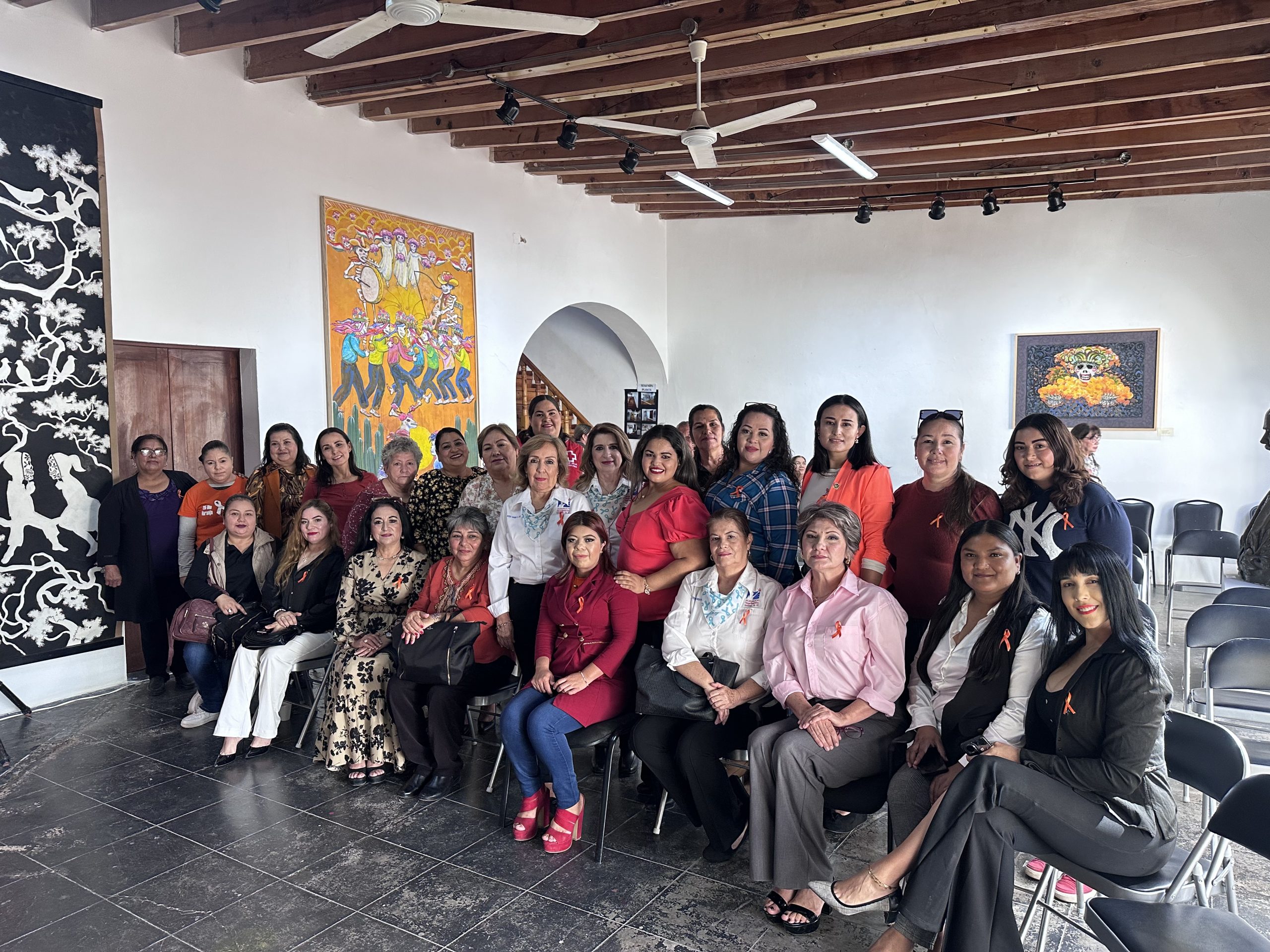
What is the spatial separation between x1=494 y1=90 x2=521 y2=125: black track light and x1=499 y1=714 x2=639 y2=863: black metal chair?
3897mm

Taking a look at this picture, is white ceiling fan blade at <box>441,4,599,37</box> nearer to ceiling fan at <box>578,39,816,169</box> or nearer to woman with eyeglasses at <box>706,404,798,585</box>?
ceiling fan at <box>578,39,816,169</box>

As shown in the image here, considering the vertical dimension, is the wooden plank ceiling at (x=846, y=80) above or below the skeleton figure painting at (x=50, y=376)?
above

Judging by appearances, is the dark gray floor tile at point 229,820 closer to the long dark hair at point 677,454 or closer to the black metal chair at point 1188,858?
the long dark hair at point 677,454

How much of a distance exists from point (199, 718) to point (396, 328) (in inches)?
129

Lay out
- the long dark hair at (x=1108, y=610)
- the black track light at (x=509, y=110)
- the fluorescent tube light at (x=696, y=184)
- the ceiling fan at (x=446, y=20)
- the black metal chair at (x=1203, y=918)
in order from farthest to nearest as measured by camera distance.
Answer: the fluorescent tube light at (x=696, y=184) → the black track light at (x=509, y=110) → the ceiling fan at (x=446, y=20) → the long dark hair at (x=1108, y=610) → the black metal chair at (x=1203, y=918)

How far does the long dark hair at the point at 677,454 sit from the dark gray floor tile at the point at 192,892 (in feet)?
6.52

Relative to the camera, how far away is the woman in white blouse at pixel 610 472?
12.8 feet

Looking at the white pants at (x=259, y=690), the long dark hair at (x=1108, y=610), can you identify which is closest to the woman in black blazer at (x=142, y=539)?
the white pants at (x=259, y=690)

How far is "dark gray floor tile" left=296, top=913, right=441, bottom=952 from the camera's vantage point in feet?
8.47

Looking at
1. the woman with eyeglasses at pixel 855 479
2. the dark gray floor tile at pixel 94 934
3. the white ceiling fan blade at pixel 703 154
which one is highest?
the white ceiling fan blade at pixel 703 154

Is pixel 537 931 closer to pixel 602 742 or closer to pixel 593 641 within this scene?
pixel 602 742

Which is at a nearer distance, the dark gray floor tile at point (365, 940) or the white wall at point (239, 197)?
the dark gray floor tile at point (365, 940)

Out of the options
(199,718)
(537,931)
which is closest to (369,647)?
(199,718)

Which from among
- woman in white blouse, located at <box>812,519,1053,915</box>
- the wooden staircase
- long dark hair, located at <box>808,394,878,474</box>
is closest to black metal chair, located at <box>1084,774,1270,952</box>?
woman in white blouse, located at <box>812,519,1053,915</box>
